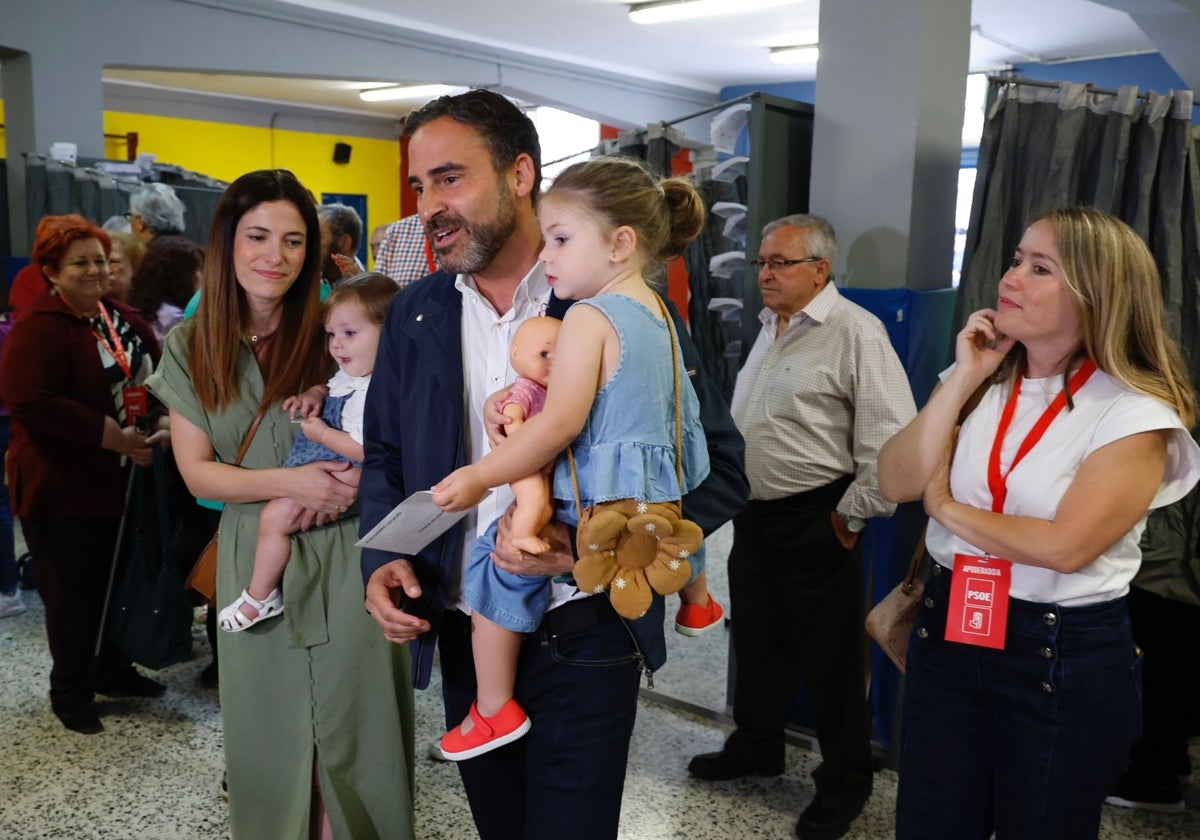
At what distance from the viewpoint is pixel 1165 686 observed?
3045 mm

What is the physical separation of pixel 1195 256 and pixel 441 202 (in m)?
2.38

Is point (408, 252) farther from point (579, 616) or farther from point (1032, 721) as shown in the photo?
point (1032, 721)

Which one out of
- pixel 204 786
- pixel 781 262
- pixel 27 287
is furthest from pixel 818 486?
pixel 27 287

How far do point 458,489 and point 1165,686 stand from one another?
2592 millimetres

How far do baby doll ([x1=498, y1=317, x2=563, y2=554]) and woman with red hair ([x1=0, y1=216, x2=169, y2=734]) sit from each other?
7.91ft

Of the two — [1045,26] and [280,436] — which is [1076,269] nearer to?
[280,436]

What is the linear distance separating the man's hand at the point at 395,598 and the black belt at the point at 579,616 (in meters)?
0.23

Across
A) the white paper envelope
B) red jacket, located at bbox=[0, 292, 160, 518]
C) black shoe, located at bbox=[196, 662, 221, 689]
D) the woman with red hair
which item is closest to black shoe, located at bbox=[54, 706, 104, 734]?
the woman with red hair

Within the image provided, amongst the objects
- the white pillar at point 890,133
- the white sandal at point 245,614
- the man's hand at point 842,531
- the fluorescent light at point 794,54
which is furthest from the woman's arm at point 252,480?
the fluorescent light at point 794,54

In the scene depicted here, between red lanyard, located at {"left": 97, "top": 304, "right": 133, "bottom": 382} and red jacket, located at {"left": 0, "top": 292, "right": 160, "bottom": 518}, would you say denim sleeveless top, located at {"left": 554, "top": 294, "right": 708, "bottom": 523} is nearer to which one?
red jacket, located at {"left": 0, "top": 292, "right": 160, "bottom": 518}

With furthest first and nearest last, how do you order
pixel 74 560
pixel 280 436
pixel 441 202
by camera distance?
pixel 74 560 < pixel 280 436 < pixel 441 202

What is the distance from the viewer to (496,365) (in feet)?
5.68

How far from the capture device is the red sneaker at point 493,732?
62.8 inches

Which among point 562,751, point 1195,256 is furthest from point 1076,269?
point 1195,256
